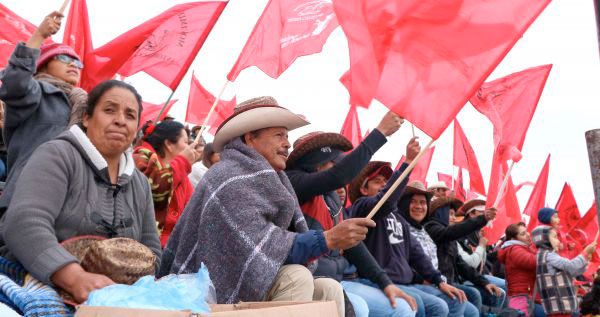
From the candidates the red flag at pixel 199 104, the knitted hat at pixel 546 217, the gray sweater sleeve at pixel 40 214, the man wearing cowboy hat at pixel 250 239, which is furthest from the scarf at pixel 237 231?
the red flag at pixel 199 104

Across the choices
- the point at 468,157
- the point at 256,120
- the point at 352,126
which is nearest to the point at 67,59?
the point at 256,120

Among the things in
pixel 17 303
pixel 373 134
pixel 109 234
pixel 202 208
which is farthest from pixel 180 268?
pixel 373 134

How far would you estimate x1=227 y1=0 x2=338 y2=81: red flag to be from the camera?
8.05 m

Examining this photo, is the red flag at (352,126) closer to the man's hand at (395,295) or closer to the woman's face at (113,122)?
the man's hand at (395,295)

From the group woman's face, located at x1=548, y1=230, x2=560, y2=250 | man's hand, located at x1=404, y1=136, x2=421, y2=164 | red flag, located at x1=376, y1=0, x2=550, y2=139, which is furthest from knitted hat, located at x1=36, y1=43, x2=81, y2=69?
woman's face, located at x1=548, y1=230, x2=560, y2=250

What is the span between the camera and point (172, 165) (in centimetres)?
565

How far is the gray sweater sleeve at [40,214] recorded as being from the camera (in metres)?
2.78

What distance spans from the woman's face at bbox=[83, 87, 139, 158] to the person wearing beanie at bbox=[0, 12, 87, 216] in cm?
23

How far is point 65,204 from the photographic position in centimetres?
313

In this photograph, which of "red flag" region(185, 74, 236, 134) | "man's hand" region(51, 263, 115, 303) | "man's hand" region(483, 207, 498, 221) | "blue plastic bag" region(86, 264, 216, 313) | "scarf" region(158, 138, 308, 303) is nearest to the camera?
"blue plastic bag" region(86, 264, 216, 313)

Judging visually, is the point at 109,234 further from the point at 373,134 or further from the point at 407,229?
the point at 407,229

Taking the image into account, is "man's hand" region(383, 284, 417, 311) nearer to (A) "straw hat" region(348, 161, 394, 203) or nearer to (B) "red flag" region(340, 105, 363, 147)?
(A) "straw hat" region(348, 161, 394, 203)

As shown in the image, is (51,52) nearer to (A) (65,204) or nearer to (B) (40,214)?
(A) (65,204)

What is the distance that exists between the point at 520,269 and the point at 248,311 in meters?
8.49
